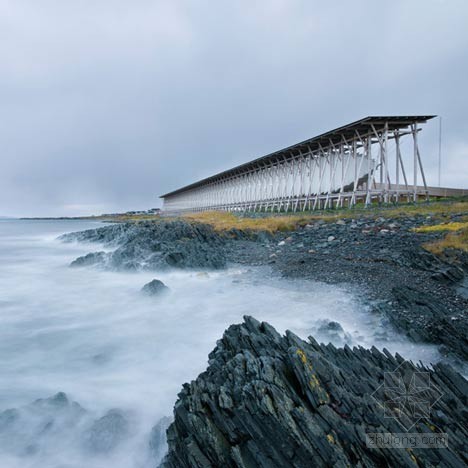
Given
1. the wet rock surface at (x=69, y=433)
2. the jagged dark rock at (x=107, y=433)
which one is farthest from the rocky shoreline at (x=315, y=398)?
the jagged dark rock at (x=107, y=433)

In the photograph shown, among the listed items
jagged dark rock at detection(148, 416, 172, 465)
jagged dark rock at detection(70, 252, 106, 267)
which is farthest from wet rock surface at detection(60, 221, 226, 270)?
jagged dark rock at detection(148, 416, 172, 465)

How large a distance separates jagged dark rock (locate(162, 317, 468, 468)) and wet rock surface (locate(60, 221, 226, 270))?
36.4 feet

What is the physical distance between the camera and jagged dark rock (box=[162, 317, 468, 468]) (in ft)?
10.4

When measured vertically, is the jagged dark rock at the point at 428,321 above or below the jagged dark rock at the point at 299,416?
below

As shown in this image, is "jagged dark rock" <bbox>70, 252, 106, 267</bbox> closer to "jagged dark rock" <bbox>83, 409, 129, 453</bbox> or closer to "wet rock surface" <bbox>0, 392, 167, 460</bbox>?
"wet rock surface" <bbox>0, 392, 167, 460</bbox>

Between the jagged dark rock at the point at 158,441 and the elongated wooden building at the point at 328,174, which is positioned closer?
the jagged dark rock at the point at 158,441

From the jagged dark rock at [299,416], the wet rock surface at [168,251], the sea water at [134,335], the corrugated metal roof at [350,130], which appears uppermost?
the corrugated metal roof at [350,130]

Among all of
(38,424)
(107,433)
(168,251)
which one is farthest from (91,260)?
(107,433)

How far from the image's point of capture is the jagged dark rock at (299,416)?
3182mm

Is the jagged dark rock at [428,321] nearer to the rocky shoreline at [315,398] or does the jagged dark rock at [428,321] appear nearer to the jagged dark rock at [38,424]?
the rocky shoreline at [315,398]

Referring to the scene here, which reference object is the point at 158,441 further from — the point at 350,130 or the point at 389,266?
the point at 350,130

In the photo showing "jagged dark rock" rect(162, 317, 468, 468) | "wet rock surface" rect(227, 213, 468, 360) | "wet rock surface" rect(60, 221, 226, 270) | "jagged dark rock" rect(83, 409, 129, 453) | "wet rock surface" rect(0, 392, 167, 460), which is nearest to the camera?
"jagged dark rock" rect(162, 317, 468, 468)

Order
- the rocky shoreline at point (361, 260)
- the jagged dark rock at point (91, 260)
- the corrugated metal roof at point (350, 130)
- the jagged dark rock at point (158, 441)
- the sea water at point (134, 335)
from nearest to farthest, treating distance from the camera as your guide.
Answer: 1. the jagged dark rock at point (158, 441)
2. the sea water at point (134, 335)
3. the rocky shoreline at point (361, 260)
4. the jagged dark rock at point (91, 260)
5. the corrugated metal roof at point (350, 130)

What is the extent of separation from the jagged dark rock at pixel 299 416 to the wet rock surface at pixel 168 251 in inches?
437
